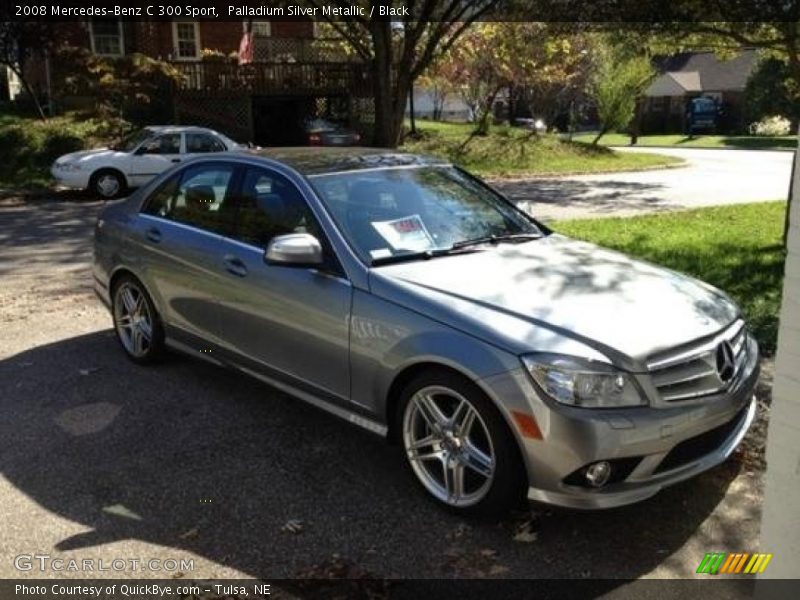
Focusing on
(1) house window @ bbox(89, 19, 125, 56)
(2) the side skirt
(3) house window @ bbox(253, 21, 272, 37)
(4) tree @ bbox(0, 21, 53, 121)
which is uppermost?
(3) house window @ bbox(253, 21, 272, 37)

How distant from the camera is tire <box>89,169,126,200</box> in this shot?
16578 mm

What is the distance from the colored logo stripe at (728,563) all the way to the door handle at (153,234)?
12.4ft

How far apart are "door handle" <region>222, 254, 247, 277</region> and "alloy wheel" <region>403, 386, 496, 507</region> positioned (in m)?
1.42

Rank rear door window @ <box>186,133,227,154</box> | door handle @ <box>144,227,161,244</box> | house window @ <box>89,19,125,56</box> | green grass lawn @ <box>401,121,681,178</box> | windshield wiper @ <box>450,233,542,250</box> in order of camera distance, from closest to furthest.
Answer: windshield wiper @ <box>450,233,542,250</box> → door handle @ <box>144,227,161,244</box> → rear door window @ <box>186,133,227,154</box> → green grass lawn @ <box>401,121,681,178</box> → house window @ <box>89,19,125,56</box>

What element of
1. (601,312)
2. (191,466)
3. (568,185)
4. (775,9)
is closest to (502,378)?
(601,312)

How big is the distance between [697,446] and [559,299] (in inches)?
33.9

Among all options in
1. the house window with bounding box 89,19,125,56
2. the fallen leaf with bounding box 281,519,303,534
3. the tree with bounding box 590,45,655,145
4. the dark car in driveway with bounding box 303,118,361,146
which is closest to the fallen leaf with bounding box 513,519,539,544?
the fallen leaf with bounding box 281,519,303,534

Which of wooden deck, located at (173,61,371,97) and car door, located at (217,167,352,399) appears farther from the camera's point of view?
wooden deck, located at (173,61,371,97)

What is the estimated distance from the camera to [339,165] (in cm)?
473

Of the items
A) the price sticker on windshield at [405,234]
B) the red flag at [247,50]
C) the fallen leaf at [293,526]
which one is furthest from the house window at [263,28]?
the fallen leaf at [293,526]

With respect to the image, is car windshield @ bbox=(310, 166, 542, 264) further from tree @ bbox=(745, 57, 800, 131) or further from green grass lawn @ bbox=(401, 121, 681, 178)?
tree @ bbox=(745, 57, 800, 131)

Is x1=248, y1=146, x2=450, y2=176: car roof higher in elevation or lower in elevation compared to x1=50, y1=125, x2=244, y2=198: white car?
higher

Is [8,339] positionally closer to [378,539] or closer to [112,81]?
[378,539]

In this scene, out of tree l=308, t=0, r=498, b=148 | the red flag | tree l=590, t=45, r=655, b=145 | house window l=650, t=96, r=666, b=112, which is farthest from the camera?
house window l=650, t=96, r=666, b=112
